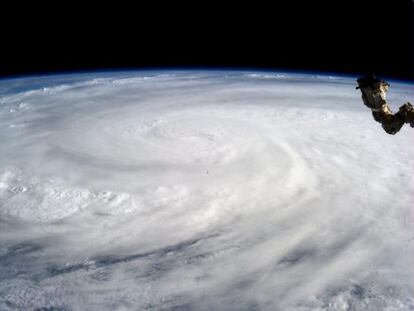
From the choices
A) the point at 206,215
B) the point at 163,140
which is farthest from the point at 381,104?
the point at 163,140

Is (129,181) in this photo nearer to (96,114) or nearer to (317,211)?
(317,211)

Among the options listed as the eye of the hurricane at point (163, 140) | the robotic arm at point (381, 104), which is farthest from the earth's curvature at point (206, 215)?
the robotic arm at point (381, 104)

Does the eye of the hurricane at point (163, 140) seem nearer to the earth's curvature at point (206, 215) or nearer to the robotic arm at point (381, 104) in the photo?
the earth's curvature at point (206, 215)

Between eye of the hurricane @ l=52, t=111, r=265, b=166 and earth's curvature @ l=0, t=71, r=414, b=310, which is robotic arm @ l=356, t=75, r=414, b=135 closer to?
earth's curvature @ l=0, t=71, r=414, b=310

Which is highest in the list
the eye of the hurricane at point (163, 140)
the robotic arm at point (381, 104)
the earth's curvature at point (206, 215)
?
the robotic arm at point (381, 104)

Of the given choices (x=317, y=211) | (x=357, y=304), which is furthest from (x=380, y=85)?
(x=317, y=211)
